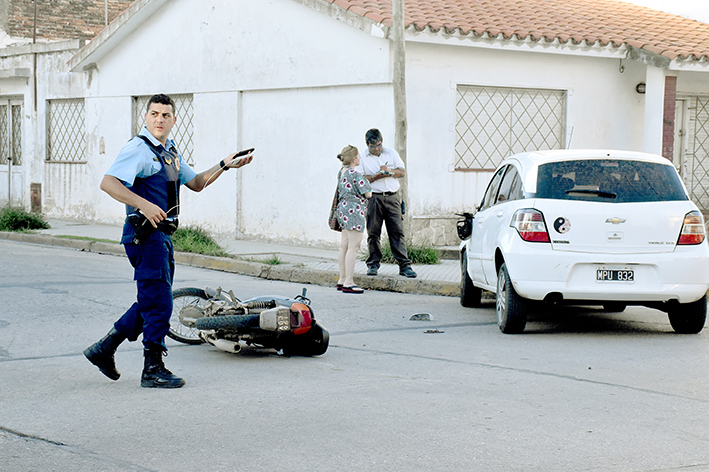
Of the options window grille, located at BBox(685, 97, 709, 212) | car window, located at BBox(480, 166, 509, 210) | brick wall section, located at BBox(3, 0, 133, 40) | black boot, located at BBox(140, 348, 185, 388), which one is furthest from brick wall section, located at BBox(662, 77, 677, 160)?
brick wall section, located at BBox(3, 0, 133, 40)

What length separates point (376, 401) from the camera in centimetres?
532

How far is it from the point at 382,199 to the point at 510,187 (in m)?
2.92

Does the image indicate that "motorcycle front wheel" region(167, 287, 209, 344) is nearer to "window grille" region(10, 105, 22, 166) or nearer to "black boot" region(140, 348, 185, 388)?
"black boot" region(140, 348, 185, 388)

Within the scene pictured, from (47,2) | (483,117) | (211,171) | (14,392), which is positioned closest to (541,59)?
(483,117)

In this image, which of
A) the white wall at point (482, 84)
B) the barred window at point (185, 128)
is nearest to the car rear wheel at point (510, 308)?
the white wall at point (482, 84)

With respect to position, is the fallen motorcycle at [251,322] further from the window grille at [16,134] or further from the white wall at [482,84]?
the window grille at [16,134]

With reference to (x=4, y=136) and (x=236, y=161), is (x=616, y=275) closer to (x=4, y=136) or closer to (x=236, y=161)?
(x=236, y=161)

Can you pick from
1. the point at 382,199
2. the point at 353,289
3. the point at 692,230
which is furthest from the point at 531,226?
the point at 382,199

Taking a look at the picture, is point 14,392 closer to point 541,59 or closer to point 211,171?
point 211,171

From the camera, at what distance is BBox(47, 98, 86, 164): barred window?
2016cm

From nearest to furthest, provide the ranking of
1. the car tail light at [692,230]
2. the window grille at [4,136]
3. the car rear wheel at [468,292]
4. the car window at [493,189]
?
1. the car tail light at [692,230]
2. the car window at [493,189]
3. the car rear wheel at [468,292]
4. the window grille at [4,136]

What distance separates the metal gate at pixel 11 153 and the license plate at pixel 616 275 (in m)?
17.5

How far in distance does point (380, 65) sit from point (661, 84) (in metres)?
4.80

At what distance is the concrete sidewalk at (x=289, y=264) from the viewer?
10.9m
